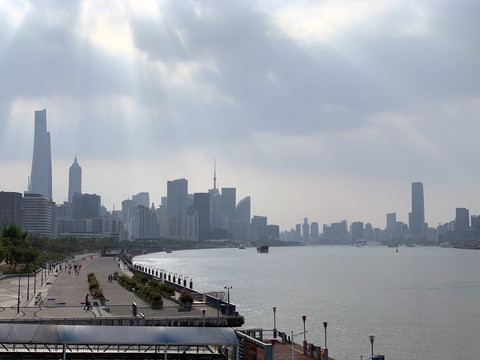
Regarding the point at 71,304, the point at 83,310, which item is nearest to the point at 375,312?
the point at 71,304

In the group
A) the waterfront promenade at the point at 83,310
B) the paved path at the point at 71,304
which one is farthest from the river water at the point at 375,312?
the paved path at the point at 71,304

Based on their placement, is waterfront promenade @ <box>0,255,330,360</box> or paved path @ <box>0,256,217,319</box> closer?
waterfront promenade @ <box>0,255,330,360</box>

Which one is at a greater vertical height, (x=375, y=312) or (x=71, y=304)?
(x=71, y=304)

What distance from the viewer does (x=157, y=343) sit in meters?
23.2

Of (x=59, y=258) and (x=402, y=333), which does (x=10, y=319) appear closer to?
(x=402, y=333)

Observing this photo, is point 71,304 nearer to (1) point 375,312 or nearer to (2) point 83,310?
(2) point 83,310

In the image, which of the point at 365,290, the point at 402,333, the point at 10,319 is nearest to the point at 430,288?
the point at 365,290

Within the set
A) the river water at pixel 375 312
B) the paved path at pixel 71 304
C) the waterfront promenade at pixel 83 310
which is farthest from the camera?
the river water at pixel 375 312

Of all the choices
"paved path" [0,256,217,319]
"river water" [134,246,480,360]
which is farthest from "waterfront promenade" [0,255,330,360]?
"river water" [134,246,480,360]

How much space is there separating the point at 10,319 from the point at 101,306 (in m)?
10.0

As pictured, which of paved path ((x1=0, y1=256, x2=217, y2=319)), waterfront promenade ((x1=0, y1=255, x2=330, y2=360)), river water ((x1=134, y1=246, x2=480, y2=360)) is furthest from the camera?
river water ((x1=134, y1=246, x2=480, y2=360))

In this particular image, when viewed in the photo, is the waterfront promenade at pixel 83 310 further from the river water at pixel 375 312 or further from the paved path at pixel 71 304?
the river water at pixel 375 312

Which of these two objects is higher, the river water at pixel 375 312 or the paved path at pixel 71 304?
the paved path at pixel 71 304

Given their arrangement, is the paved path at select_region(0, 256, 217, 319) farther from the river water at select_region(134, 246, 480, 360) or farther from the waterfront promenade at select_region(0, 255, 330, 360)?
the river water at select_region(134, 246, 480, 360)
